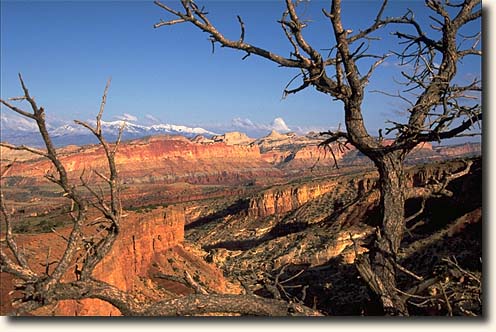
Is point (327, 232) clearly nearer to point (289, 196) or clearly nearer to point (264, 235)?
point (264, 235)

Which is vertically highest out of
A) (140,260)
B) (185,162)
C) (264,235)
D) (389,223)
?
(185,162)

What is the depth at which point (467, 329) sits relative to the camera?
327cm

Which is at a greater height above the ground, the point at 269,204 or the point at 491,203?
the point at 491,203

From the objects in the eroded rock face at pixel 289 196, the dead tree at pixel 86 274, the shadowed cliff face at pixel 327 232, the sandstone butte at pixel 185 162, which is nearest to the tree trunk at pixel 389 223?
the shadowed cliff face at pixel 327 232

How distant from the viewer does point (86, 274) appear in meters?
3.04

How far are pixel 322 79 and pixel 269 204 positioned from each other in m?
61.5

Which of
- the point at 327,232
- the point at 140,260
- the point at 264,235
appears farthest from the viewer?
the point at 264,235

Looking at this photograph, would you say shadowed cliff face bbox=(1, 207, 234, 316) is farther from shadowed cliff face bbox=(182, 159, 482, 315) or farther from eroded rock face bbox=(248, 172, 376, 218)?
eroded rock face bbox=(248, 172, 376, 218)

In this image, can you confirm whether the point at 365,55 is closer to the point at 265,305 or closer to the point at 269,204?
the point at 265,305

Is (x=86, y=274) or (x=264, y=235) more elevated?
(x=86, y=274)

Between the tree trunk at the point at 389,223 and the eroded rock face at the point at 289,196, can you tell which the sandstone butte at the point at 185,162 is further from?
the tree trunk at the point at 389,223

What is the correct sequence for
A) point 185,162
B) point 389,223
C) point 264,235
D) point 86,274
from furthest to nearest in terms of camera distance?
point 185,162, point 264,235, point 389,223, point 86,274

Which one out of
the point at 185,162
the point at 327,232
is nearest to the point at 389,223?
the point at 327,232

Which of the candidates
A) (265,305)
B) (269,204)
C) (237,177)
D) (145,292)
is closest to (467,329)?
(265,305)
